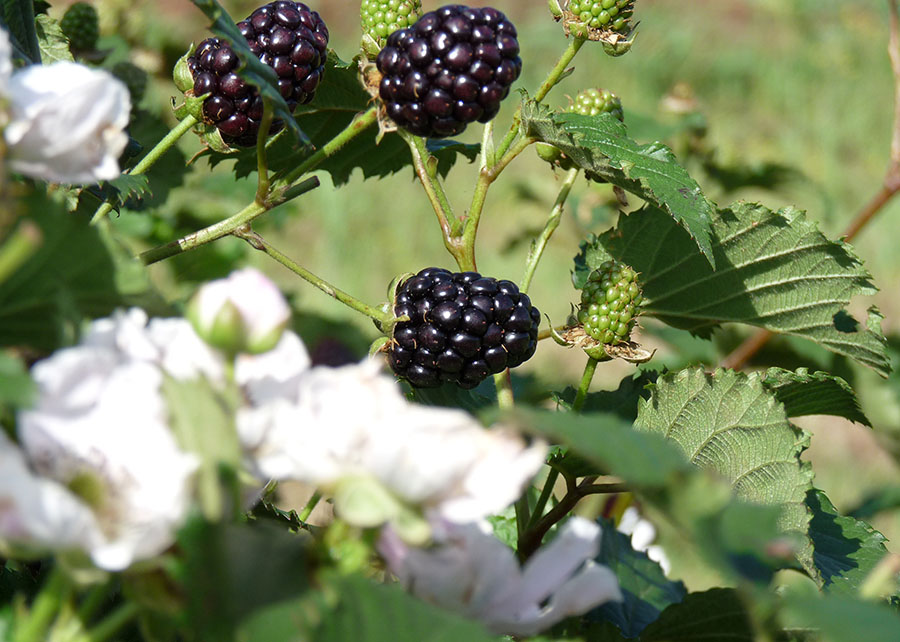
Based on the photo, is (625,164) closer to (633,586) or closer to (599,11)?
(599,11)

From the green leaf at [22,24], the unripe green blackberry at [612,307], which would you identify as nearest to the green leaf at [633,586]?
the unripe green blackberry at [612,307]

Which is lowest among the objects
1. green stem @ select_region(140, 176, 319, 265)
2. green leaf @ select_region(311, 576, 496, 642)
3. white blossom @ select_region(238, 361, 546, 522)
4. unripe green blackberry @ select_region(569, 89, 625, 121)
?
unripe green blackberry @ select_region(569, 89, 625, 121)

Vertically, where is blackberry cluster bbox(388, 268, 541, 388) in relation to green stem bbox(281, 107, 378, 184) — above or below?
below

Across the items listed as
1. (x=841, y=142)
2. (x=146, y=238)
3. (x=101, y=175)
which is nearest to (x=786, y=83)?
(x=841, y=142)

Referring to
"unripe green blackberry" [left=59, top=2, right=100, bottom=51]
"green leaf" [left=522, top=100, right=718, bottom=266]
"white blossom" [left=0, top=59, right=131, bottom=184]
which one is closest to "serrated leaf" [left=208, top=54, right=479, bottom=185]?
"green leaf" [left=522, top=100, right=718, bottom=266]

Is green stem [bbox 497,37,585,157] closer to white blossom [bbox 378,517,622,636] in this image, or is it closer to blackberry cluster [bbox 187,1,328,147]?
blackberry cluster [bbox 187,1,328,147]

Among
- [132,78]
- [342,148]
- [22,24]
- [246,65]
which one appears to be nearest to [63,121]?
[246,65]

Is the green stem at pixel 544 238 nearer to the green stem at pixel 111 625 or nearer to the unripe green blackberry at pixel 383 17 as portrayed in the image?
the unripe green blackberry at pixel 383 17
